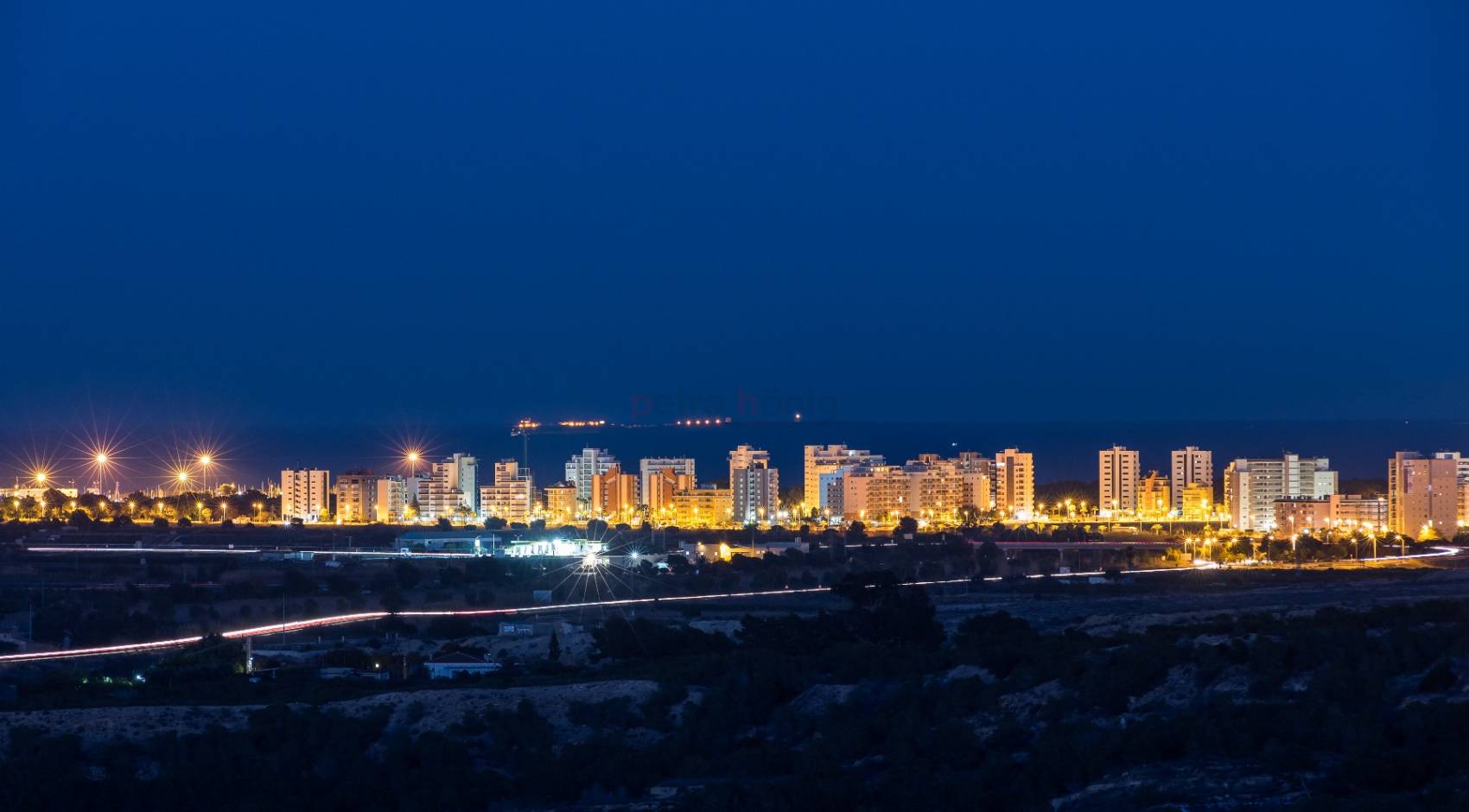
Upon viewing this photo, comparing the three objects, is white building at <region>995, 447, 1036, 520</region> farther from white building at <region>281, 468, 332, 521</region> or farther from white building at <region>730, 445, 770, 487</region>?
white building at <region>281, 468, 332, 521</region>

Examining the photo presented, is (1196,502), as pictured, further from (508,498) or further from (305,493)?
(305,493)

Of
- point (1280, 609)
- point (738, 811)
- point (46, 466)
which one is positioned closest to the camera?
point (738, 811)

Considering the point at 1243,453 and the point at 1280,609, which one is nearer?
the point at 1280,609

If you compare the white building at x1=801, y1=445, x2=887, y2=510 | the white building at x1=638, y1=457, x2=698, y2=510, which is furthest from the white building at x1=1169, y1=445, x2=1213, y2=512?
the white building at x1=638, y1=457, x2=698, y2=510

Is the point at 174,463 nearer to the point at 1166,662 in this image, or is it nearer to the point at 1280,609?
the point at 1280,609

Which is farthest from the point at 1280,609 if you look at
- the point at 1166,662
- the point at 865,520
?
the point at 865,520

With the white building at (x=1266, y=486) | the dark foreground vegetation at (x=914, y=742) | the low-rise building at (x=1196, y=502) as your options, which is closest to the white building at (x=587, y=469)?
the low-rise building at (x=1196, y=502)
